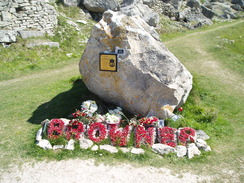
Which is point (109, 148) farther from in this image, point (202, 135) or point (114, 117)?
point (202, 135)

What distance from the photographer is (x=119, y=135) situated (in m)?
7.88

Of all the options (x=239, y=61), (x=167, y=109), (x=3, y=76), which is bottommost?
(x=3, y=76)

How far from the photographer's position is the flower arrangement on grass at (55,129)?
7.90m

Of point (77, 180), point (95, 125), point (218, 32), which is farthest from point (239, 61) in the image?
point (77, 180)

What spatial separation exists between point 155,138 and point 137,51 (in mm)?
3022

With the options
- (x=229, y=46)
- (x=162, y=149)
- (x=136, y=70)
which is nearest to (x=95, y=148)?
(x=162, y=149)

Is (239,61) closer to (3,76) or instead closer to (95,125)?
(95,125)

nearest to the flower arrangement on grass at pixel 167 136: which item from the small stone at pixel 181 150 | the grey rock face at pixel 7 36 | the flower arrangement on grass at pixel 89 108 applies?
the small stone at pixel 181 150

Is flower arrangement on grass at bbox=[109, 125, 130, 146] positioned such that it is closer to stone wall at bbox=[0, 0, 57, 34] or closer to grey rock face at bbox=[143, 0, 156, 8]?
stone wall at bbox=[0, 0, 57, 34]

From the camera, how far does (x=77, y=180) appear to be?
6.41 metres

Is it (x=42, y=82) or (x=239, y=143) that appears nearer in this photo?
(x=239, y=143)

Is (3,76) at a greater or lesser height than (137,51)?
lesser

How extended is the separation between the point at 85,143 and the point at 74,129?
650mm

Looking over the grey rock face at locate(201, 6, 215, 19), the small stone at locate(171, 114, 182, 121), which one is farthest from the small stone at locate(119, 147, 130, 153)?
the grey rock face at locate(201, 6, 215, 19)
